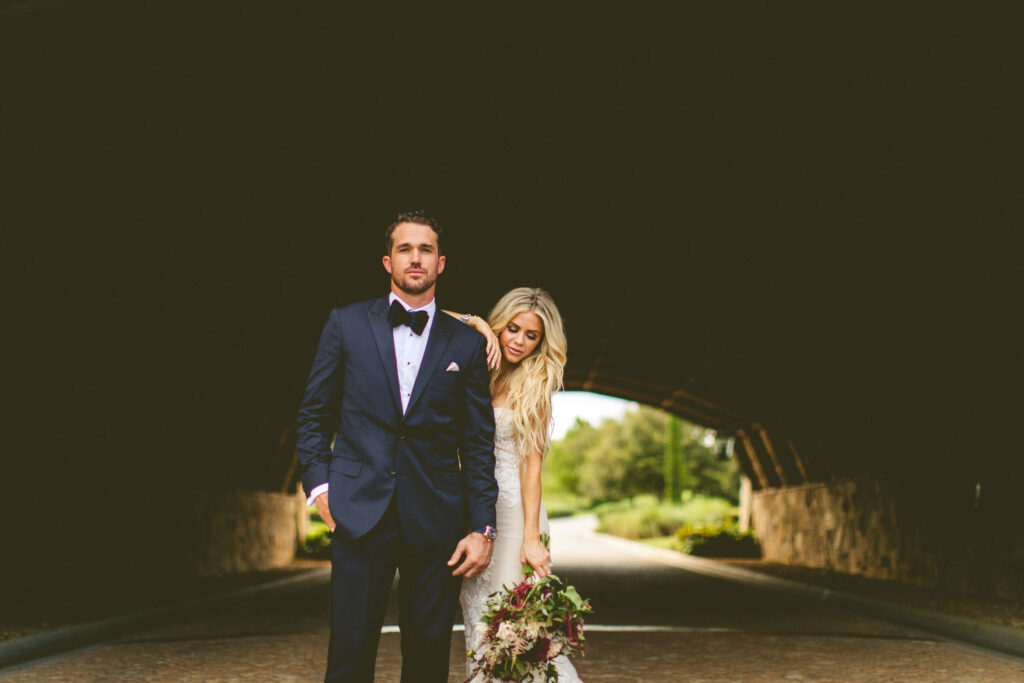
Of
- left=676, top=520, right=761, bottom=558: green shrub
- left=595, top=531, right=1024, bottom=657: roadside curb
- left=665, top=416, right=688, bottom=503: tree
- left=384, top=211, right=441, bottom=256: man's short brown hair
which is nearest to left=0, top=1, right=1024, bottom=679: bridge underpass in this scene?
left=595, top=531, right=1024, bottom=657: roadside curb

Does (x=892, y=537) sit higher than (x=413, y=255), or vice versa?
(x=413, y=255)

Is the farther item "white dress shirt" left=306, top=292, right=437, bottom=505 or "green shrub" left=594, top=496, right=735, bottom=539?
"green shrub" left=594, top=496, right=735, bottom=539

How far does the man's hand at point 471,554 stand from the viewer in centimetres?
364

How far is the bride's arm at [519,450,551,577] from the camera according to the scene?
156 inches

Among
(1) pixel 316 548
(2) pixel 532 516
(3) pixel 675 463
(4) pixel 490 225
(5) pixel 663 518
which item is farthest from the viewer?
(3) pixel 675 463

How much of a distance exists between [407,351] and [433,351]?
0.11 metres

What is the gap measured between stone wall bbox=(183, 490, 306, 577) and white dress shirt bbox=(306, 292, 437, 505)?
1381 centimetres

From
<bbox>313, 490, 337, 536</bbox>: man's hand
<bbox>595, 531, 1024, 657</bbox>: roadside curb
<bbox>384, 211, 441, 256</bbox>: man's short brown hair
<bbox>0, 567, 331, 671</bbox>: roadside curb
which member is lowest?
<bbox>0, 567, 331, 671</bbox>: roadside curb

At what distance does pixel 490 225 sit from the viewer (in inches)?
545

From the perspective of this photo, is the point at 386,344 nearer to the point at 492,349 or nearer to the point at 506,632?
the point at 492,349

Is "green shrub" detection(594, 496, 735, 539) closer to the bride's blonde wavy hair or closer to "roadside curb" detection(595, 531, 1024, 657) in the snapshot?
"roadside curb" detection(595, 531, 1024, 657)

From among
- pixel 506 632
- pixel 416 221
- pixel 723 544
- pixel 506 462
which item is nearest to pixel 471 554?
pixel 506 632

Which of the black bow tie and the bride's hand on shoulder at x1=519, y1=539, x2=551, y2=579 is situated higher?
the black bow tie

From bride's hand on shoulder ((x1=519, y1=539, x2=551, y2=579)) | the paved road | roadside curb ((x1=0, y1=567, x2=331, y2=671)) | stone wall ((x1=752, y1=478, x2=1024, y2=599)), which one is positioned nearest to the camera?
bride's hand on shoulder ((x1=519, y1=539, x2=551, y2=579))
